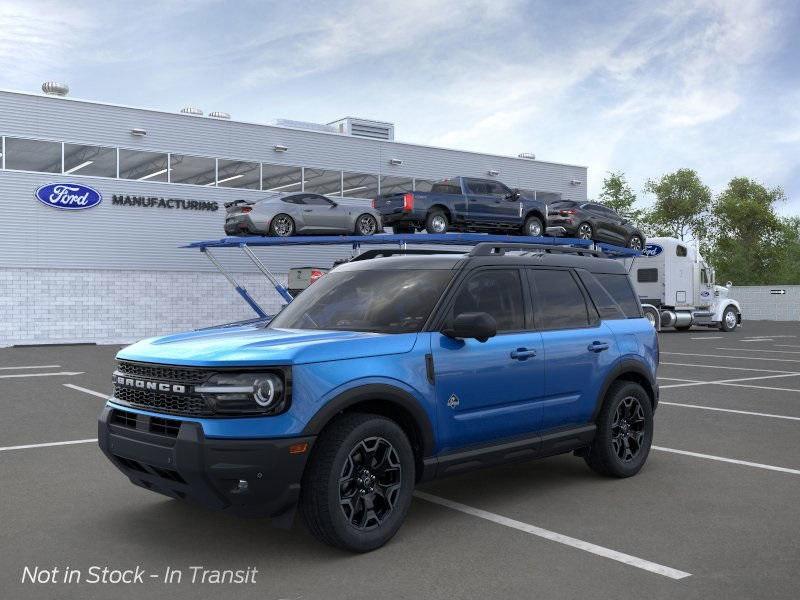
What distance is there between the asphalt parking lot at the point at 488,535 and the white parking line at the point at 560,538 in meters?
0.02

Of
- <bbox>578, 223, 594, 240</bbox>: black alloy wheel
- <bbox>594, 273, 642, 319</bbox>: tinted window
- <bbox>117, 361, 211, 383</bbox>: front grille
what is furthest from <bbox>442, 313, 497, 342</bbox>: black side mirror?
<bbox>578, 223, 594, 240</bbox>: black alloy wheel

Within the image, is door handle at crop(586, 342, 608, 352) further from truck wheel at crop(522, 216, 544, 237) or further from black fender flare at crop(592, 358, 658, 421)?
truck wheel at crop(522, 216, 544, 237)

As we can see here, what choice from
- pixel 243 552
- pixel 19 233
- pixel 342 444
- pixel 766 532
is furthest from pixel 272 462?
pixel 19 233

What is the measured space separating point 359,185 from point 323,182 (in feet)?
5.74

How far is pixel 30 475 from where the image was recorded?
686 centimetres

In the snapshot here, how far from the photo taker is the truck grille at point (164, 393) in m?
4.60

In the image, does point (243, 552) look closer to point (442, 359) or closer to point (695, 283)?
point (442, 359)

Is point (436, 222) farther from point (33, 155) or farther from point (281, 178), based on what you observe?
point (33, 155)

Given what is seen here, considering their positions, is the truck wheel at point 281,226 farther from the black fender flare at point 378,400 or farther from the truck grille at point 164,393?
the black fender flare at point 378,400

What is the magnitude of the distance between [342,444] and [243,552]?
897mm

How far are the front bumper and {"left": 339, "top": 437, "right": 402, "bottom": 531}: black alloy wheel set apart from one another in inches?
13.5

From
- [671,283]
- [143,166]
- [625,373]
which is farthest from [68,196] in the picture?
[625,373]

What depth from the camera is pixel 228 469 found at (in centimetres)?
436


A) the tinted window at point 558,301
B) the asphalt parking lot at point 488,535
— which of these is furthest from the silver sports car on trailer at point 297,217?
the tinted window at point 558,301
